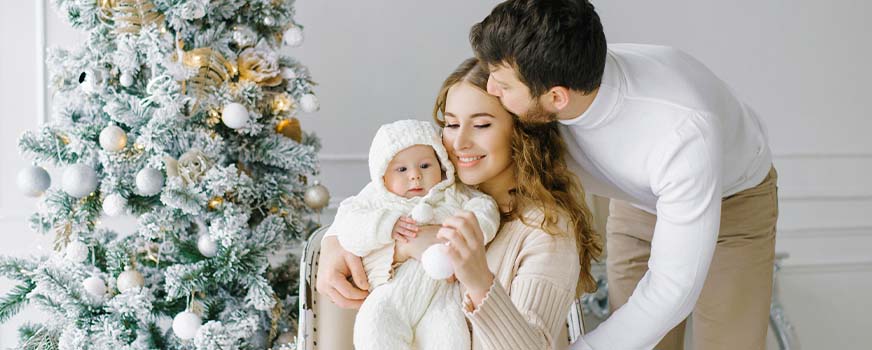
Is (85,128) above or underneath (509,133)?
underneath

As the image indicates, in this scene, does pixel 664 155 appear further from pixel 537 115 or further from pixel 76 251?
pixel 76 251

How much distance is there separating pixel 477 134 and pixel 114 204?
38.8 inches

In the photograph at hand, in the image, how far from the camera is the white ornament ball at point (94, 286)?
2.02m

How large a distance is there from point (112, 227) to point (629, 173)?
1.86 m

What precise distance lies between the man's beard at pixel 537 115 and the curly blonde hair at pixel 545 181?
0.07 meters

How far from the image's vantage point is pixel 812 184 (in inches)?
136

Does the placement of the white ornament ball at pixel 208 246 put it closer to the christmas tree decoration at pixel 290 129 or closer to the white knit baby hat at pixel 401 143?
the christmas tree decoration at pixel 290 129

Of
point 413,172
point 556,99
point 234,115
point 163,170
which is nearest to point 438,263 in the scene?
point 413,172

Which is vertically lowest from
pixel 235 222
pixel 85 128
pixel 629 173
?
pixel 235 222

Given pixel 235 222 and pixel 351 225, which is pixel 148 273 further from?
pixel 351 225

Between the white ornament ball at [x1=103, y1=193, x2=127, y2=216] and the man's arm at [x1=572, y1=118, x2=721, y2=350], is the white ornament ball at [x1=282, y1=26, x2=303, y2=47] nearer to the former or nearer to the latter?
the white ornament ball at [x1=103, y1=193, x2=127, y2=216]

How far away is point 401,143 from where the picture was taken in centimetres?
168

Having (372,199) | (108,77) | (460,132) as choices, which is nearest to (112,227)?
(108,77)

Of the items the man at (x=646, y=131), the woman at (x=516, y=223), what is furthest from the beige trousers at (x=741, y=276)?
the woman at (x=516, y=223)
